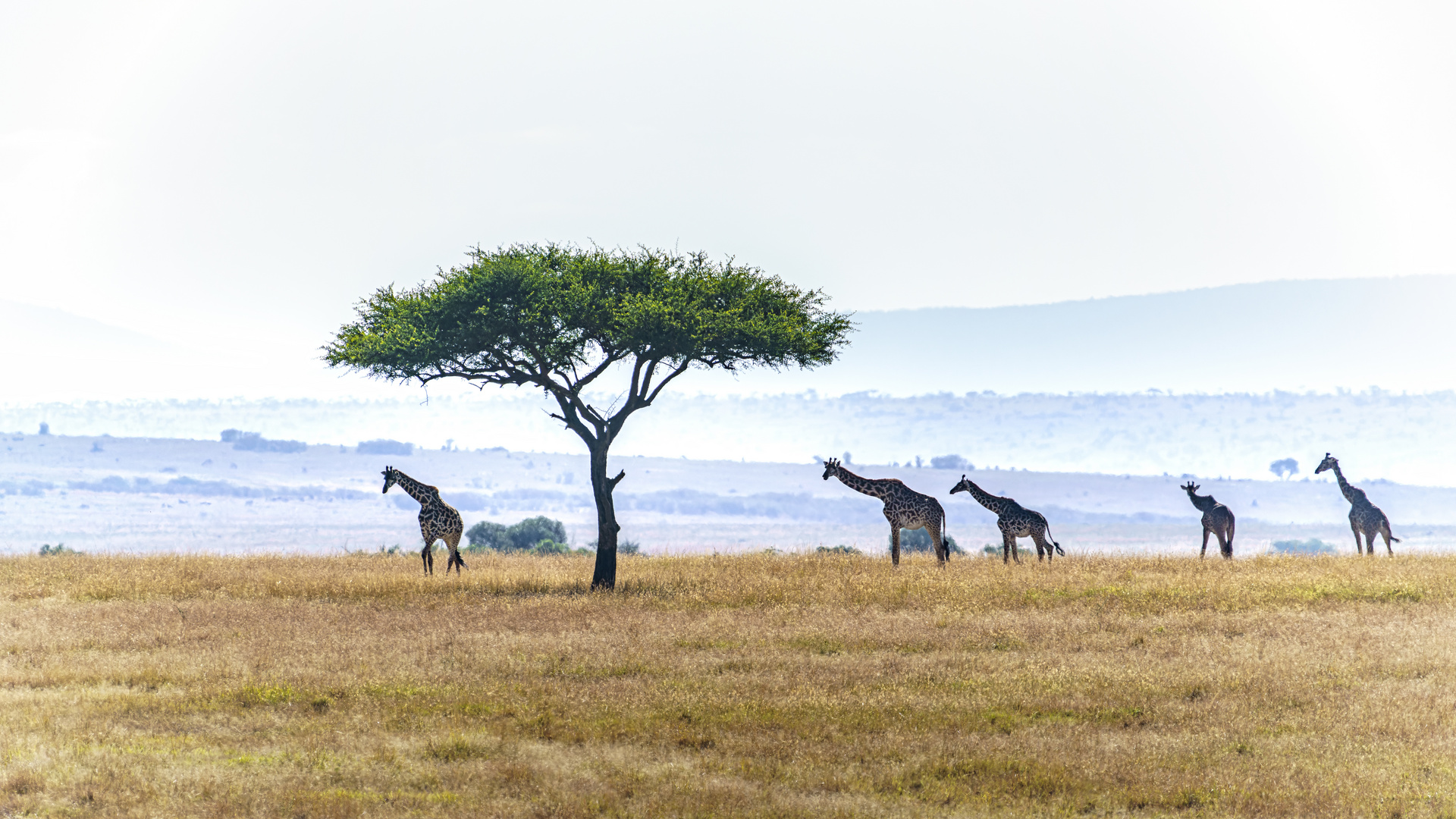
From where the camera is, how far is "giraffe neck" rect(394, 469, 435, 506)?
32250 mm

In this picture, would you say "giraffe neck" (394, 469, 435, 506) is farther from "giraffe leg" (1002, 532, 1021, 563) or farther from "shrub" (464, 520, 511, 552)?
"shrub" (464, 520, 511, 552)

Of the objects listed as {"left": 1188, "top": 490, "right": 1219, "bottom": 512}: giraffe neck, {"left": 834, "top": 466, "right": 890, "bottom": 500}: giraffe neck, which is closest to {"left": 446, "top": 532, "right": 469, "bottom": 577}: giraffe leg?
{"left": 834, "top": 466, "right": 890, "bottom": 500}: giraffe neck

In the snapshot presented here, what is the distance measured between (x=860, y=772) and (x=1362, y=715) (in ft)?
22.1

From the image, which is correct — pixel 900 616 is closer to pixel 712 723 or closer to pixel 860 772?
pixel 712 723

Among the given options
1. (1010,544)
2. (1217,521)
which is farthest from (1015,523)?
(1217,521)

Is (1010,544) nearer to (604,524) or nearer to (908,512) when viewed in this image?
(908,512)

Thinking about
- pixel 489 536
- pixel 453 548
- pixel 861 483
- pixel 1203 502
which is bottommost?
pixel 489 536

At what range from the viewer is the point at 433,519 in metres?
31.8

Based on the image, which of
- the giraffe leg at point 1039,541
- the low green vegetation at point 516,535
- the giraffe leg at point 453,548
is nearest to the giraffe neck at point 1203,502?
the giraffe leg at point 1039,541

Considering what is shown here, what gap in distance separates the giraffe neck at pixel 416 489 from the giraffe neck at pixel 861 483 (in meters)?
10.7

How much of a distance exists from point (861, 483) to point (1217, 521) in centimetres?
1029

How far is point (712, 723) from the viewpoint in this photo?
14.5m

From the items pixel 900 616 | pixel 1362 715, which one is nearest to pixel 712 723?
pixel 1362 715

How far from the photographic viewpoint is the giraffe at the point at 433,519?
31781 millimetres
